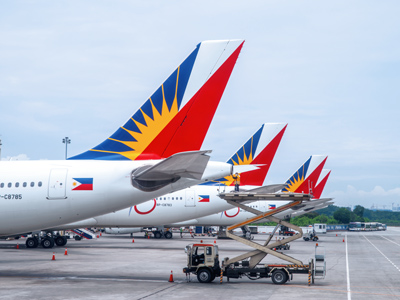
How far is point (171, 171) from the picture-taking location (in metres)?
21.7

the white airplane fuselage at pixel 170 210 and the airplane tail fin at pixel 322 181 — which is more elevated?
the airplane tail fin at pixel 322 181

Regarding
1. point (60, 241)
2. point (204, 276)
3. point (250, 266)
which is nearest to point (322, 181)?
point (60, 241)

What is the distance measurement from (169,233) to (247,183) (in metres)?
18.4

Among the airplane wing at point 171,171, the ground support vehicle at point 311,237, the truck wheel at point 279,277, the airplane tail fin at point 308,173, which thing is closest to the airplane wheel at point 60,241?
the airplane wing at point 171,171

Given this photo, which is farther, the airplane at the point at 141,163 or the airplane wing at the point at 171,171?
the airplane at the point at 141,163

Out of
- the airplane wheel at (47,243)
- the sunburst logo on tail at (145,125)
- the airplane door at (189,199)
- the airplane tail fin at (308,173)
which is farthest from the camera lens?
the airplane tail fin at (308,173)

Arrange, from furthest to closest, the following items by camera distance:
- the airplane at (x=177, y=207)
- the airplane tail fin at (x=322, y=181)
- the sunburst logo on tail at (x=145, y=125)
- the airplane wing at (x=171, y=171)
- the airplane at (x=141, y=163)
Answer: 1. the airplane tail fin at (x=322, y=181)
2. the airplane at (x=177, y=207)
3. the sunburst logo on tail at (x=145, y=125)
4. the airplane at (x=141, y=163)
5. the airplane wing at (x=171, y=171)

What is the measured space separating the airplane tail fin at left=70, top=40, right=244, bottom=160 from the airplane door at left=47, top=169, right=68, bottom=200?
3508 mm

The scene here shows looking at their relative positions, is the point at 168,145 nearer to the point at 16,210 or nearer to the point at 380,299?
the point at 16,210

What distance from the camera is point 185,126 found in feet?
77.6

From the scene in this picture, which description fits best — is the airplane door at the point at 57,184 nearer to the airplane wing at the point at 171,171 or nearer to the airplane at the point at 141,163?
the airplane at the point at 141,163

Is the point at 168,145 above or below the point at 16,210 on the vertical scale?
above

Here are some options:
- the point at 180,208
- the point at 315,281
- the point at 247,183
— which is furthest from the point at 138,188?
the point at 247,183

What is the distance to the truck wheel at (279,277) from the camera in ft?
81.0
